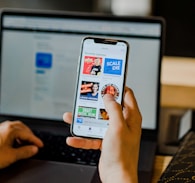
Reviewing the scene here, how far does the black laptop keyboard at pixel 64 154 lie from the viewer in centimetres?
86

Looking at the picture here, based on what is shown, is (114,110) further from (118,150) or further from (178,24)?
(178,24)

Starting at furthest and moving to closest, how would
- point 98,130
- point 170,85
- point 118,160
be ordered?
point 170,85
point 98,130
point 118,160

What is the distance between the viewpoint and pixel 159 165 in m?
0.87

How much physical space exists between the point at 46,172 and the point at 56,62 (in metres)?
0.29

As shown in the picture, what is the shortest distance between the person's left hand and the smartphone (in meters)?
0.15

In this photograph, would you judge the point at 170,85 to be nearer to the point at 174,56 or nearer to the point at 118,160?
the point at 174,56

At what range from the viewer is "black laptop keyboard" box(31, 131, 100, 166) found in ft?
2.82

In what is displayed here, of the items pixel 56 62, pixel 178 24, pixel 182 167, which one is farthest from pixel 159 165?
pixel 178 24

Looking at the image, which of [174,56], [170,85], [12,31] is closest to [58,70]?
[12,31]

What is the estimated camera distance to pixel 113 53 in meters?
0.75

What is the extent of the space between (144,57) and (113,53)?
0.24m

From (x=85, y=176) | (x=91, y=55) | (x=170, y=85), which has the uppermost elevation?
(x=91, y=55)

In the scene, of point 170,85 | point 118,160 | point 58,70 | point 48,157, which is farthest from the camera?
point 170,85

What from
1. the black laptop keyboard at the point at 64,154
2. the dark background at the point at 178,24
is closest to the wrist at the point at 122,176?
the black laptop keyboard at the point at 64,154
